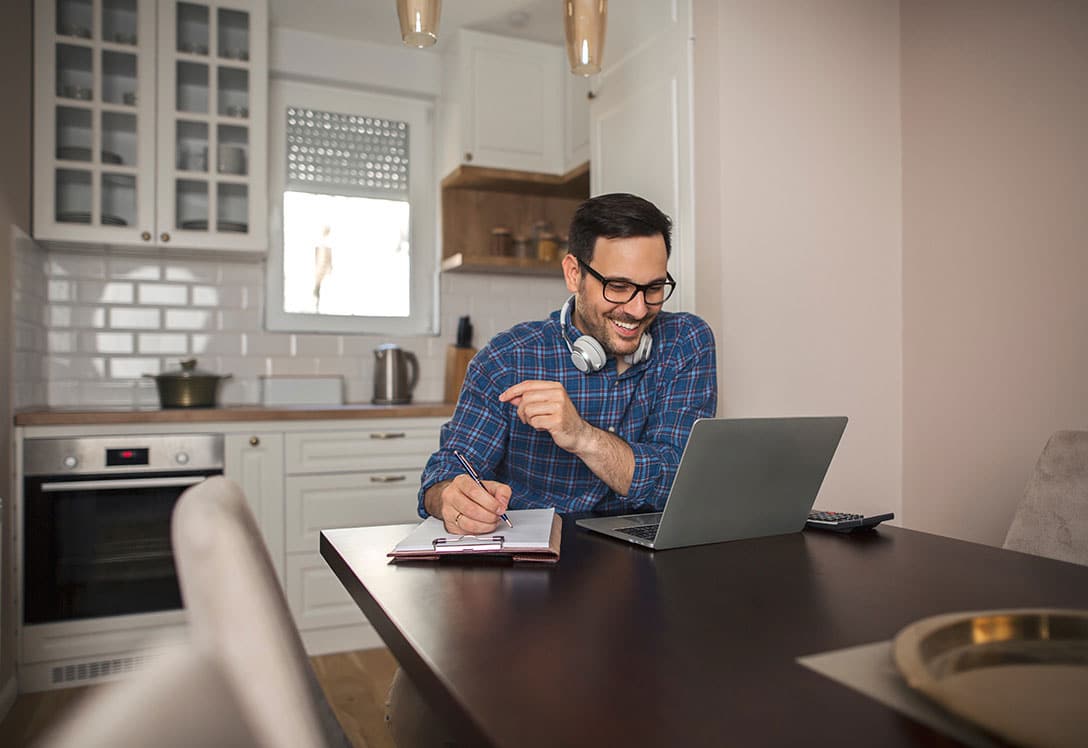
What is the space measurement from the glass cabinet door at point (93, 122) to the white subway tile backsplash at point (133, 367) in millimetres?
544

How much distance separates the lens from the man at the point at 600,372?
66.7 inches

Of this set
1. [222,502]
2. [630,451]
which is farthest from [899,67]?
[222,502]

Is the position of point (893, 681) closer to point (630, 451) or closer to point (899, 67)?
point (630, 451)

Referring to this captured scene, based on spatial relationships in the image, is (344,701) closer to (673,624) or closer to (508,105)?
(673,624)

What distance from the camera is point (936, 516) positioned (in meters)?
2.43

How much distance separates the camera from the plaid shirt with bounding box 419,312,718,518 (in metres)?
1.70

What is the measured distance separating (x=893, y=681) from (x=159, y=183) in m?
3.19

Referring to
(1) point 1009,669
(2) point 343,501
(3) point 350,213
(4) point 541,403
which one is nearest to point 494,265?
(3) point 350,213

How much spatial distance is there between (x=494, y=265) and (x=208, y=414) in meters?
1.39

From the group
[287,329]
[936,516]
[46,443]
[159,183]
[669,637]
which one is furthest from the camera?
[287,329]

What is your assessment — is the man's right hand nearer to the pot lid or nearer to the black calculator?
the black calculator

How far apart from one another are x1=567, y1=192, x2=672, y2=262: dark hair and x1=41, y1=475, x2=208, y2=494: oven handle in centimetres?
162

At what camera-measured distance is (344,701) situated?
8.23ft

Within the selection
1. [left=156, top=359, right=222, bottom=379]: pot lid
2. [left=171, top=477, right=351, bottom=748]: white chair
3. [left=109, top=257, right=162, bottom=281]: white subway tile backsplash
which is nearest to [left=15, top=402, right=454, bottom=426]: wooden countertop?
[left=156, top=359, right=222, bottom=379]: pot lid
